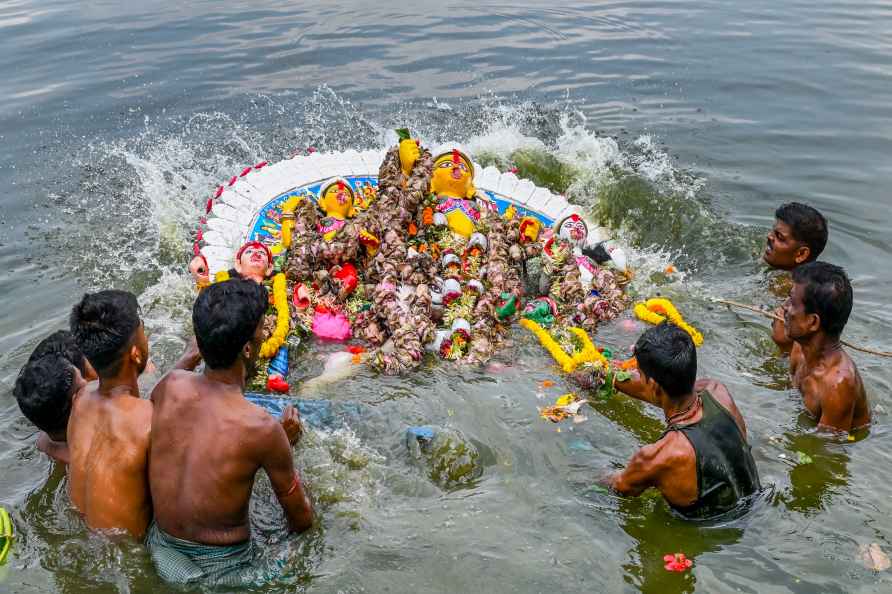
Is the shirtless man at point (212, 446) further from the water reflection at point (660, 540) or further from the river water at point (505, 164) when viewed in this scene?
the water reflection at point (660, 540)

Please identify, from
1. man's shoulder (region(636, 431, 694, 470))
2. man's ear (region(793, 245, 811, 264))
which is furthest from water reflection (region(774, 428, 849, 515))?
man's ear (region(793, 245, 811, 264))

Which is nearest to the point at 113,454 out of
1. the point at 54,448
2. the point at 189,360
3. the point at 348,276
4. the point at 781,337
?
the point at 189,360

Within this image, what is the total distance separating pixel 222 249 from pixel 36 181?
4.08m

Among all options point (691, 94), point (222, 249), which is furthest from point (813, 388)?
point (691, 94)

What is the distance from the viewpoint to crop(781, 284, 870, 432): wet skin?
4871mm

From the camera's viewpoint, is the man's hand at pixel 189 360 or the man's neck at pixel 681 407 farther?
the man's hand at pixel 189 360

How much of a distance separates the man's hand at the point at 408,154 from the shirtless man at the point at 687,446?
3.48 metres

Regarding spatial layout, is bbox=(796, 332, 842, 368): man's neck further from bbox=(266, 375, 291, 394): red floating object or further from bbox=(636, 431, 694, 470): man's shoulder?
bbox=(266, 375, 291, 394): red floating object

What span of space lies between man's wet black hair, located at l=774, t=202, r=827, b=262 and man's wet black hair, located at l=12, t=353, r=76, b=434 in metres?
5.33

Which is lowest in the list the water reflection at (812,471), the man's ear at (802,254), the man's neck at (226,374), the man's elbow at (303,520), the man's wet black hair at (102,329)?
the water reflection at (812,471)

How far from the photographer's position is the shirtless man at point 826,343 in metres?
4.86

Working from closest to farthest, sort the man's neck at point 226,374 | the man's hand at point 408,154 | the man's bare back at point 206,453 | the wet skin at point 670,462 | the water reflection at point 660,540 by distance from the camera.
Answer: the man's bare back at point 206,453
the man's neck at point 226,374
the water reflection at point 660,540
the wet skin at point 670,462
the man's hand at point 408,154

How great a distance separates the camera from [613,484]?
4.38m

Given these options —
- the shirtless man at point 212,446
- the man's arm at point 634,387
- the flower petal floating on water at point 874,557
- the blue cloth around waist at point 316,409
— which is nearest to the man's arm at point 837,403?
the flower petal floating on water at point 874,557
